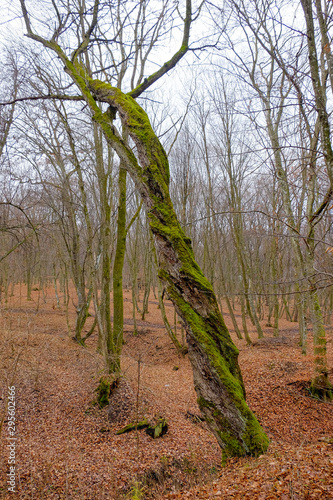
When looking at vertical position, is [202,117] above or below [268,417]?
above

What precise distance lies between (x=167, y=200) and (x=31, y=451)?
4531mm

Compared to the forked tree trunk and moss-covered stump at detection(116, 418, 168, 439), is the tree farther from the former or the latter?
moss-covered stump at detection(116, 418, 168, 439)

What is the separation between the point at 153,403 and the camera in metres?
6.32

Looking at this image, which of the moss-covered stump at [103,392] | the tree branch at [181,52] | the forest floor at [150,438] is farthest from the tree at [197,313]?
the moss-covered stump at [103,392]

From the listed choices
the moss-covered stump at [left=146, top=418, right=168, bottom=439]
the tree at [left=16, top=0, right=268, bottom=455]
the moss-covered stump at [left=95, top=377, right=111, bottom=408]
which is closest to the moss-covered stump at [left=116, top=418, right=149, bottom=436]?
the moss-covered stump at [left=146, top=418, right=168, bottom=439]

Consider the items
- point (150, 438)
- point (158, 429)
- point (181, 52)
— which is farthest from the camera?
point (158, 429)

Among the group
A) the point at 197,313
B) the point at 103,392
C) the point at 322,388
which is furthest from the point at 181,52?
the point at 322,388

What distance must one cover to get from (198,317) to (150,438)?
11.8 feet

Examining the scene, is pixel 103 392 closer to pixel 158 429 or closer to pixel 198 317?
pixel 158 429

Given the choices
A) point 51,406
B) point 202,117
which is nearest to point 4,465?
point 51,406

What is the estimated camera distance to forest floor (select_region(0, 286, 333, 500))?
111 inches

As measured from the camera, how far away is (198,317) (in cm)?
298

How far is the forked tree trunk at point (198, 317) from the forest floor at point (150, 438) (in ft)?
1.18

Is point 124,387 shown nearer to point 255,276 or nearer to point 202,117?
point 202,117
